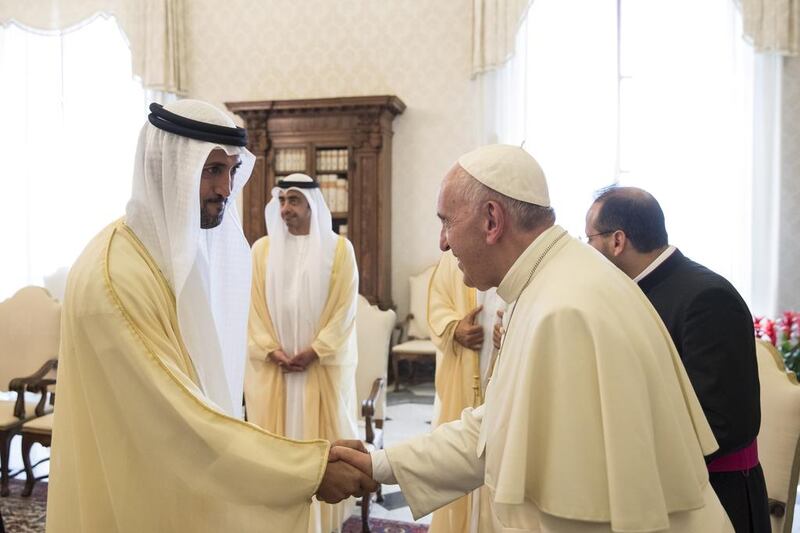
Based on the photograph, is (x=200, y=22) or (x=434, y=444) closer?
(x=434, y=444)

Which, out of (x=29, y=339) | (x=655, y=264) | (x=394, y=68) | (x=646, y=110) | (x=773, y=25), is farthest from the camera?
(x=394, y=68)

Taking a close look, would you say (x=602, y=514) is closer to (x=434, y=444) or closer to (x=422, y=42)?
(x=434, y=444)

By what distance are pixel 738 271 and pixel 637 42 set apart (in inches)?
99.1

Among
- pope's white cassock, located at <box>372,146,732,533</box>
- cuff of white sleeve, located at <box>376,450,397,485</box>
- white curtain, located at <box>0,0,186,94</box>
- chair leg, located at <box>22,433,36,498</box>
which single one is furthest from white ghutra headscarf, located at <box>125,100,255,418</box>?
white curtain, located at <box>0,0,186,94</box>

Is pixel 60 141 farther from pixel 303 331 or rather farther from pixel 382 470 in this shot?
pixel 382 470

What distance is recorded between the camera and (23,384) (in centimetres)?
419

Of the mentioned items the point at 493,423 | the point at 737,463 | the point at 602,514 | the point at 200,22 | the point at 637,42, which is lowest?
the point at 737,463

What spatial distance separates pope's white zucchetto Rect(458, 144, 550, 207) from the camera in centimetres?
157

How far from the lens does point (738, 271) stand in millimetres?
6547

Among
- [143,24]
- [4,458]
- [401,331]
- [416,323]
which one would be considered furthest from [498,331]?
[143,24]

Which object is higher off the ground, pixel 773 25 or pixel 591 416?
pixel 773 25

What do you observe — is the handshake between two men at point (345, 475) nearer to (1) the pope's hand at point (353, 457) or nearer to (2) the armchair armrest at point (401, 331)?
(1) the pope's hand at point (353, 457)

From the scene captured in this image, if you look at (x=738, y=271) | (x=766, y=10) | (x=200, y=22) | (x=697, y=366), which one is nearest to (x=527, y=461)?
(x=697, y=366)

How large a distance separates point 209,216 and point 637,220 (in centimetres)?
136
